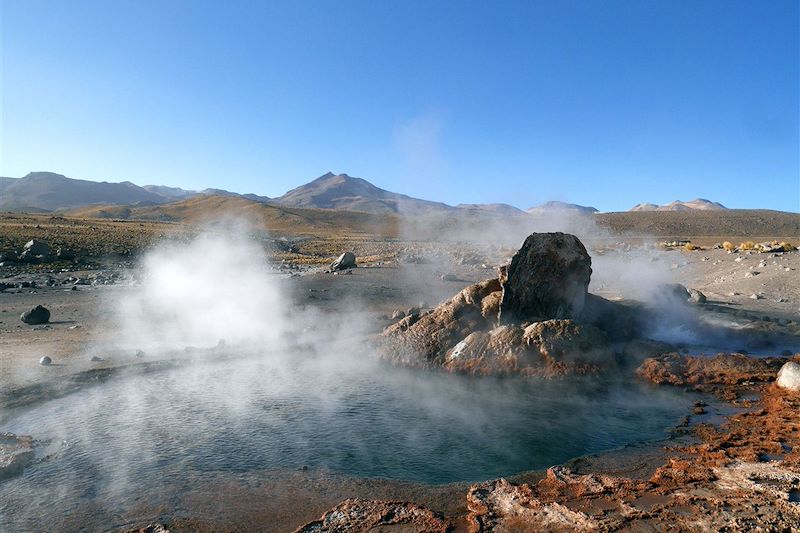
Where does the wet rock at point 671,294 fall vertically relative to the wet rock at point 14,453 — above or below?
above

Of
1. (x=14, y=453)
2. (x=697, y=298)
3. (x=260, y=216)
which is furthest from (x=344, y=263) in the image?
(x=260, y=216)

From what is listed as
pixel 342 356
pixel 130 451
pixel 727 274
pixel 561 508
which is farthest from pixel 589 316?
pixel 727 274

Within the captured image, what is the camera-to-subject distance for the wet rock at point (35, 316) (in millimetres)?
14600

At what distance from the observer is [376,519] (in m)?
5.30

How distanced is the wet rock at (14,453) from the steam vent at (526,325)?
742 centimetres

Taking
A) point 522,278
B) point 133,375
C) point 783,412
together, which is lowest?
point 133,375

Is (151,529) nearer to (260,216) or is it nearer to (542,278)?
(542,278)

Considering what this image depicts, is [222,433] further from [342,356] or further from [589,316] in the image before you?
[589,316]

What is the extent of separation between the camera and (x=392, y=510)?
18.0 ft

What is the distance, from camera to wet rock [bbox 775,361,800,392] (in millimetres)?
9211

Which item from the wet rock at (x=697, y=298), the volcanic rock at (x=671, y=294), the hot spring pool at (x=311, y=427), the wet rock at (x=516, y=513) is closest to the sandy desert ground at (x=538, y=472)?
the wet rock at (x=516, y=513)

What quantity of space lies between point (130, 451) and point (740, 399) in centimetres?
1003

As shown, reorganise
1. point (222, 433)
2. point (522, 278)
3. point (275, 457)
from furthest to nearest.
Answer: point (522, 278) → point (222, 433) → point (275, 457)

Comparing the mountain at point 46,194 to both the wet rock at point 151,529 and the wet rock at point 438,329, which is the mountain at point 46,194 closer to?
the wet rock at point 438,329
